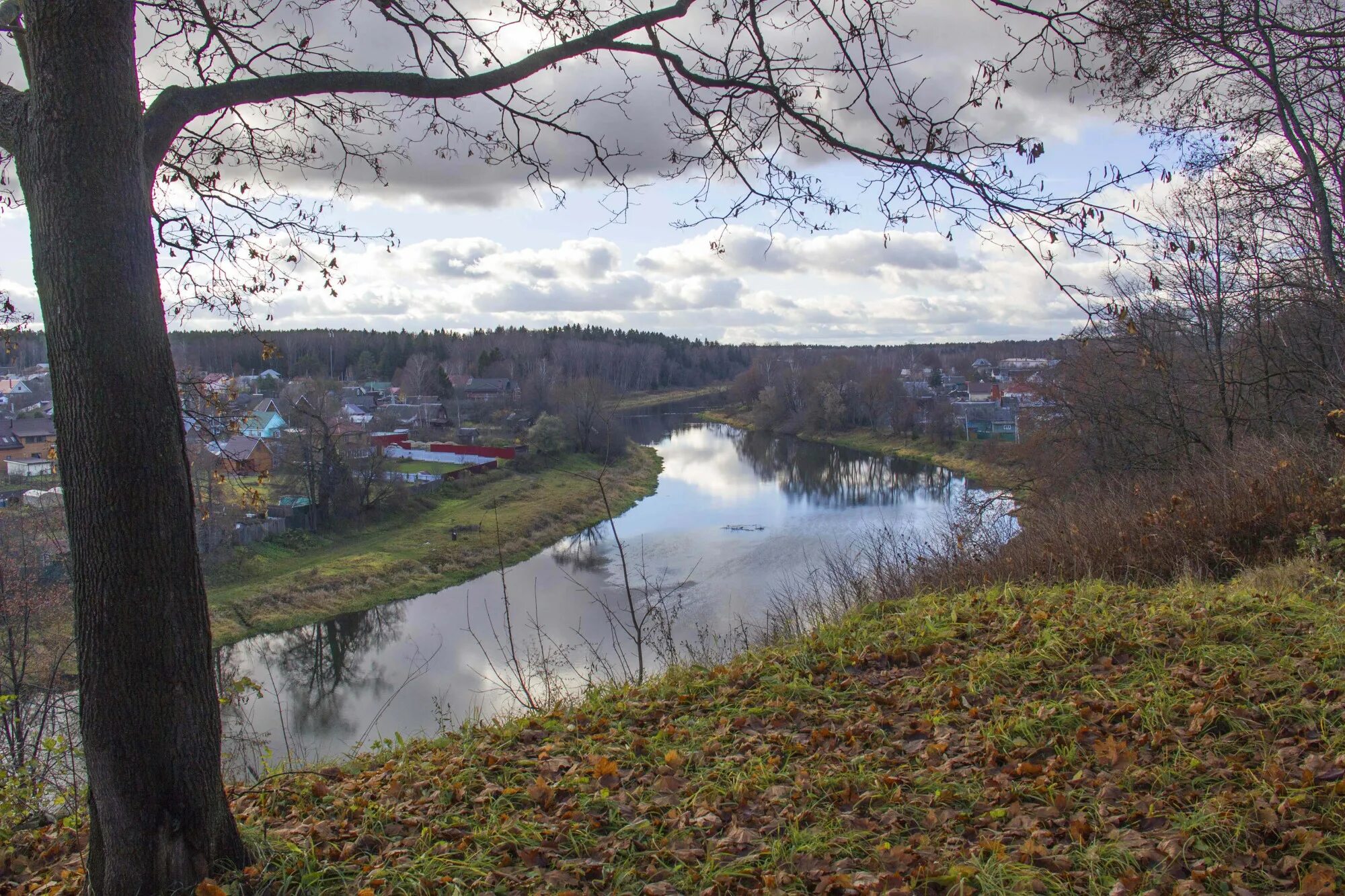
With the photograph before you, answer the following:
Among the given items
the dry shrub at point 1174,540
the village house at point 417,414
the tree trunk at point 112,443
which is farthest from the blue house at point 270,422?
the tree trunk at point 112,443

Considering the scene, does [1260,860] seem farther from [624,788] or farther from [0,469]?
[0,469]

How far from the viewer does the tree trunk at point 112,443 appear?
7.79 ft

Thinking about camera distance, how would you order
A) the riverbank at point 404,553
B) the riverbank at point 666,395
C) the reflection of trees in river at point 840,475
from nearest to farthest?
1. the riverbank at point 404,553
2. the reflection of trees in river at point 840,475
3. the riverbank at point 666,395

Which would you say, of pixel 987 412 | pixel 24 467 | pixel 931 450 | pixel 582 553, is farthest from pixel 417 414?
pixel 987 412

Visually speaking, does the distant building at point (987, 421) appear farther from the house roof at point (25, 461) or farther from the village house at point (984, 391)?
the house roof at point (25, 461)

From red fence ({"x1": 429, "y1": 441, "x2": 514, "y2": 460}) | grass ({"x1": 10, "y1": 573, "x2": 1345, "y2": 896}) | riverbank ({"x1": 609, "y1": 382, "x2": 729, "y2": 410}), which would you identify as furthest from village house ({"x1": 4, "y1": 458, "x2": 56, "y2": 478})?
riverbank ({"x1": 609, "y1": 382, "x2": 729, "y2": 410})

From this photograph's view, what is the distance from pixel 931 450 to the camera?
43250mm

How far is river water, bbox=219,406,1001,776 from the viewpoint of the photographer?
11.7m

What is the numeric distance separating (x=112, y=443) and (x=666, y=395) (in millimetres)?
89119

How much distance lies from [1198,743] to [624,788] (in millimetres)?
2137

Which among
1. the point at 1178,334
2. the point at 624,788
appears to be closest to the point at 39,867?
the point at 624,788

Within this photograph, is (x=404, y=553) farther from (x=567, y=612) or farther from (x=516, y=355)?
(x=516, y=355)

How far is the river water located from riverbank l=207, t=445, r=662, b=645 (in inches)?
25.9

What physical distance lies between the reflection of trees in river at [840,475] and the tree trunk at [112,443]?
92.1ft
